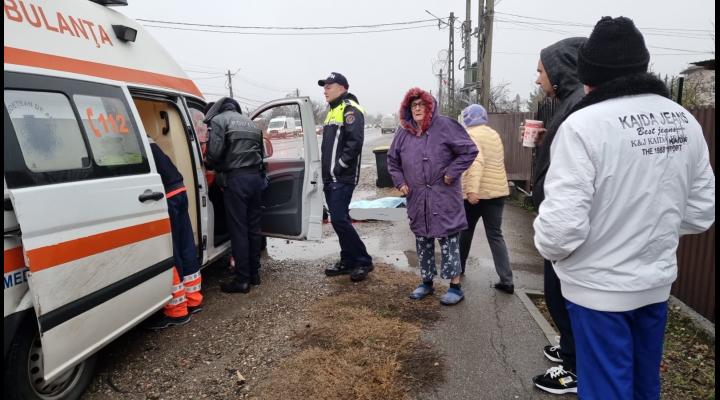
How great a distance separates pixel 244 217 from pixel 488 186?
2328 mm

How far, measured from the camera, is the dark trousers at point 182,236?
3.53 meters

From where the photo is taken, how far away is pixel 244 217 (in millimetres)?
4328

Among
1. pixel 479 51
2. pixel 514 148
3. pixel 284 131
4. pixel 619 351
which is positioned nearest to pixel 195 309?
pixel 619 351

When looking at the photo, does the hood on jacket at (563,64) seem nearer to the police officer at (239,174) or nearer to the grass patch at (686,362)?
the grass patch at (686,362)

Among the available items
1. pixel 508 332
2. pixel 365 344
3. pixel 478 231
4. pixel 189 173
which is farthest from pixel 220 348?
pixel 478 231

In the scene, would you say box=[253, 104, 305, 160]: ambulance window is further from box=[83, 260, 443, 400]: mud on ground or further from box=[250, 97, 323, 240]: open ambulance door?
box=[83, 260, 443, 400]: mud on ground

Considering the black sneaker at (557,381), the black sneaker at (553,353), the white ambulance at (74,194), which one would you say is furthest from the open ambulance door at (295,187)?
the black sneaker at (557,381)

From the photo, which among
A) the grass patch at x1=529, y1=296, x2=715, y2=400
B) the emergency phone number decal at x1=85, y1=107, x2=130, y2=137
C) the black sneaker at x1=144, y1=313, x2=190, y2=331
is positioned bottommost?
the grass patch at x1=529, y1=296, x2=715, y2=400

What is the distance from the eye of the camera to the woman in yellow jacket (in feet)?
13.5

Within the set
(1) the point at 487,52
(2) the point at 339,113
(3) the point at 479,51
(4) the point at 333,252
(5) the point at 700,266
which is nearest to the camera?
(5) the point at 700,266

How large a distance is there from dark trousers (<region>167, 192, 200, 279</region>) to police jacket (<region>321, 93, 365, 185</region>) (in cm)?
149

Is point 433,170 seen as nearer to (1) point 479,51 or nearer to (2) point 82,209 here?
(2) point 82,209

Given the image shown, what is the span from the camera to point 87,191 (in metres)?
2.50

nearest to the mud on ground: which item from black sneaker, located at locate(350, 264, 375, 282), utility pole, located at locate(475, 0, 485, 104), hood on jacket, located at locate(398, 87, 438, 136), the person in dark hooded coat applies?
black sneaker, located at locate(350, 264, 375, 282)
